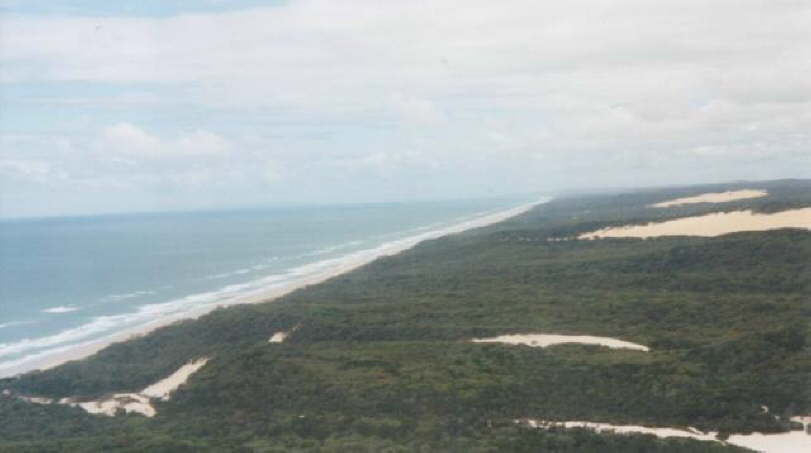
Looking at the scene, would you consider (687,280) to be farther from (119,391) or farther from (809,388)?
(119,391)

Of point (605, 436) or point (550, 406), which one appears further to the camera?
point (550, 406)

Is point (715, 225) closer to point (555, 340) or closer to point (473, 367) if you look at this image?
point (555, 340)

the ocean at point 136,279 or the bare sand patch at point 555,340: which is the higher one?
Result: the ocean at point 136,279

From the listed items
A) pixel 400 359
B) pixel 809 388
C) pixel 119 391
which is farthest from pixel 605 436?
pixel 119 391

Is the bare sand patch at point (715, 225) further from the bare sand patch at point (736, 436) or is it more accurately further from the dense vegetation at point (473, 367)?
the bare sand patch at point (736, 436)

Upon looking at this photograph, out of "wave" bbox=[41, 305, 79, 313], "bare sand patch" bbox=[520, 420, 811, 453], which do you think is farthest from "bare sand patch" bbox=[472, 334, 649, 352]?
"wave" bbox=[41, 305, 79, 313]

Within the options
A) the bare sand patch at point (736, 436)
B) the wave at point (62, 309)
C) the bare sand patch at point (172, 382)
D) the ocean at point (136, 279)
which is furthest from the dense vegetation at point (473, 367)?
the wave at point (62, 309)

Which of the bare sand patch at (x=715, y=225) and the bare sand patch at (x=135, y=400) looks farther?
the bare sand patch at (x=715, y=225)

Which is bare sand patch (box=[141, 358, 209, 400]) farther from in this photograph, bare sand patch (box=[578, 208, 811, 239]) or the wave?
bare sand patch (box=[578, 208, 811, 239])
